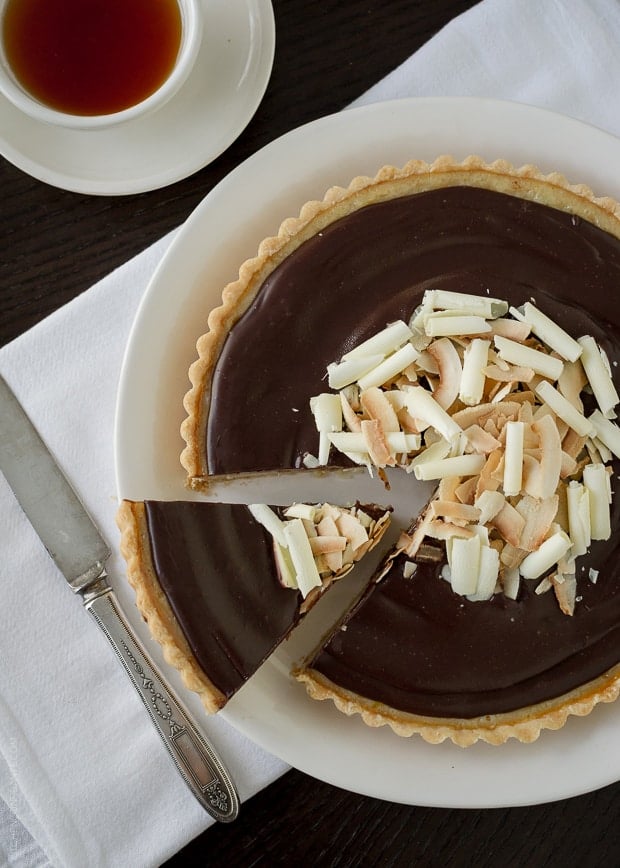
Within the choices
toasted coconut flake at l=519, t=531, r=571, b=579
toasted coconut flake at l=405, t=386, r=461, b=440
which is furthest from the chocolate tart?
toasted coconut flake at l=405, t=386, r=461, b=440

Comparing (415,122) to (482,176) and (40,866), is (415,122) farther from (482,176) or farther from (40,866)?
(40,866)

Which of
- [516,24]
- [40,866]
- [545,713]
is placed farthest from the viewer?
[516,24]

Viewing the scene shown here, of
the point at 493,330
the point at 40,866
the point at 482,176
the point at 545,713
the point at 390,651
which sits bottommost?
the point at 545,713

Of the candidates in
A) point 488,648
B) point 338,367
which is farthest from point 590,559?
point 338,367

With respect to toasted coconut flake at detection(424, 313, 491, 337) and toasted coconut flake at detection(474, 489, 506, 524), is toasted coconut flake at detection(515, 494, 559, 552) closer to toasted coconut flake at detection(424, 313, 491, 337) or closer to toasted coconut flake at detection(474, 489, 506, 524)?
toasted coconut flake at detection(474, 489, 506, 524)

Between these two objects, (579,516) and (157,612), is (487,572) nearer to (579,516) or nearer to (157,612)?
(579,516)

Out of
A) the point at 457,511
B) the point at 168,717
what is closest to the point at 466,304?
the point at 457,511
